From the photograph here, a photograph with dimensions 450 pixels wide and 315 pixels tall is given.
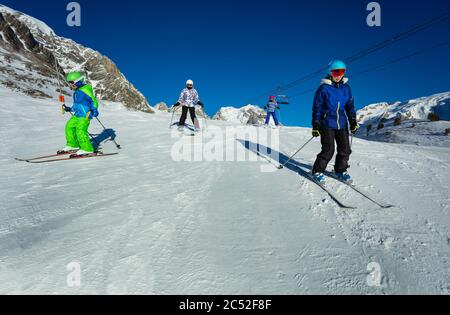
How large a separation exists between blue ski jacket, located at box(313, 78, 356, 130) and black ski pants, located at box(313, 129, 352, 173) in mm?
103

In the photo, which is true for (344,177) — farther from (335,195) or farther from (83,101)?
(83,101)

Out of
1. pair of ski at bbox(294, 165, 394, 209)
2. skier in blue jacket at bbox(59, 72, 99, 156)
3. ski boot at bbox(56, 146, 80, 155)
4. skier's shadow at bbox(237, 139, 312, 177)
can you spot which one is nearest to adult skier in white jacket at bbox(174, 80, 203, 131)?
skier's shadow at bbox(237, 139, 312, 177)

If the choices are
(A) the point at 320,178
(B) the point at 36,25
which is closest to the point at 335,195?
(A) the point at 320,178

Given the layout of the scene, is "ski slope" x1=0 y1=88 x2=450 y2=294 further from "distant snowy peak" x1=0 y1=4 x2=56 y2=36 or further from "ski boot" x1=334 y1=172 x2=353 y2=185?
"distant snowy peak" x1=0 y1=4 x2=56 y2=36

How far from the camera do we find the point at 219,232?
8.77 ft

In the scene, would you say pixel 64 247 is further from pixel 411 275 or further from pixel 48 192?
pixel 411 275

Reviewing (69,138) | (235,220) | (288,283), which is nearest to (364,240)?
(288,283)

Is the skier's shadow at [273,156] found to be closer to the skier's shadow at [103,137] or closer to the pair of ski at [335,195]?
the pair of ski at [335,195]

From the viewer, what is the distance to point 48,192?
3779 millimetres

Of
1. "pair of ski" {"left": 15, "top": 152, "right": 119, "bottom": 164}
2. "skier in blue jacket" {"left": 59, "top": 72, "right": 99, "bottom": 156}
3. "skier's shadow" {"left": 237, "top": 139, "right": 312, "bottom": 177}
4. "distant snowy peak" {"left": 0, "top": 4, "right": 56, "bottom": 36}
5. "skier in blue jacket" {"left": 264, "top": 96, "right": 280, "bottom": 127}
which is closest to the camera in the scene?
"skier's shadow" {"left": 237, "top": 139, "right": 312, "bottom": 177}

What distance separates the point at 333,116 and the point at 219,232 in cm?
282

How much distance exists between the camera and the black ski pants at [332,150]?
4305mm

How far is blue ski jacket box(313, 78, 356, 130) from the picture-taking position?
427 cm

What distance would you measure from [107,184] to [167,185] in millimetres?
954
